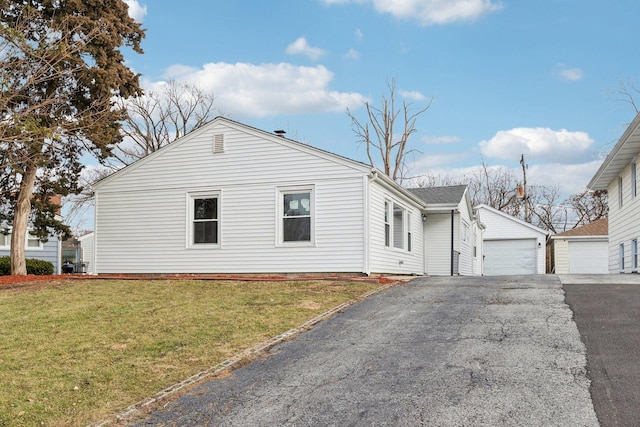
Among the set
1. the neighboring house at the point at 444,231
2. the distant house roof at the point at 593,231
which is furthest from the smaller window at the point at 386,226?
the distant house roof at the point at 593,231

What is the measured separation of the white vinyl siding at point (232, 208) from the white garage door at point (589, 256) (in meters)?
19.0

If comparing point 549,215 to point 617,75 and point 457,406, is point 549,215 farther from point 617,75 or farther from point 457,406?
point 457,406

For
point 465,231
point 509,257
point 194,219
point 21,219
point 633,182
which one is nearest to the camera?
point 194,219

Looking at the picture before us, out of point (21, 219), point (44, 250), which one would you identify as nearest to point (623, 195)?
point (21, 219)

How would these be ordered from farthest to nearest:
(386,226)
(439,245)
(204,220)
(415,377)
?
1. (439,245)
2. (204,220)
3. (386,226)
4. (415,377)

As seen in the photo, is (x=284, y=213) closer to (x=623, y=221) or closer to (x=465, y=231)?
(x=465, y=231)

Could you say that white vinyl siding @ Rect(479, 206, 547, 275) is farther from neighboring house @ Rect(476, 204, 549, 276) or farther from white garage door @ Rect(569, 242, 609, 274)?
white garage door @ Rect(569, 242, 609, 274)

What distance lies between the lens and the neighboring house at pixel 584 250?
96.2 feet

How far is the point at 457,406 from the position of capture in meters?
5.31

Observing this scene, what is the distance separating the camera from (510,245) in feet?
104

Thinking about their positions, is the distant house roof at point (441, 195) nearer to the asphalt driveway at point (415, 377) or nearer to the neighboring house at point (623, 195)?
the neighboring house at point (623, 195)

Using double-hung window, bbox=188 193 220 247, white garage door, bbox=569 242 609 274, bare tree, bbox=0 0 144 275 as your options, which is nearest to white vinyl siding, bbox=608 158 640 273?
white garage door, bbox=569 242 609 274

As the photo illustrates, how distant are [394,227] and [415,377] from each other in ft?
40.3

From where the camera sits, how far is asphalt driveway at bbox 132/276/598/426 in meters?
5.24
